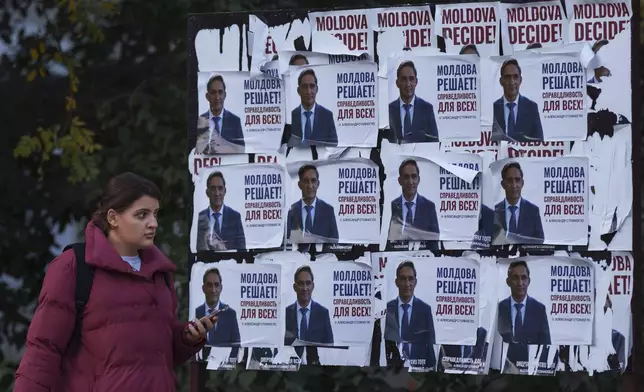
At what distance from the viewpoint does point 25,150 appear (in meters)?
8.70

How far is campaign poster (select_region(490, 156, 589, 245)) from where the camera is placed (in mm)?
5762

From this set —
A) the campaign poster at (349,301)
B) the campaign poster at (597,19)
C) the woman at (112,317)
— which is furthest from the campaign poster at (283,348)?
the campaign poster at (597,19)

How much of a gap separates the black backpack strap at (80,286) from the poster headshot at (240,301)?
53.6 inches

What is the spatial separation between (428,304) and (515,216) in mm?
569

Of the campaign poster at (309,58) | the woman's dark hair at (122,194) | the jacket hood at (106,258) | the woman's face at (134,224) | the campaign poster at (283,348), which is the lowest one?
the campaign poster at (283,348)

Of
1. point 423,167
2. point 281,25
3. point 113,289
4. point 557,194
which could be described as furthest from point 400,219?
point 113,289

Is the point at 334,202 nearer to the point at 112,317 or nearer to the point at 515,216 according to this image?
the point at 515,216

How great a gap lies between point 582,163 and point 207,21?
1.95 meters

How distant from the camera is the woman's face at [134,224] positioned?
16.4 feet

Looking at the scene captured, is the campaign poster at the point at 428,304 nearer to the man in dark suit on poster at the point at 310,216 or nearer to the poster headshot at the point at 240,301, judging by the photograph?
the man in dark suit on poster at the point at 310,216

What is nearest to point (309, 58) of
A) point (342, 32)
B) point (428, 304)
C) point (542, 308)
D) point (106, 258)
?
point (342, 32)

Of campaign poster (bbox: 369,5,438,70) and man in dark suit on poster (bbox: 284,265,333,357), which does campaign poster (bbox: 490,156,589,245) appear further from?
man in dark suit on poster (bbox: 284,265,333,357)

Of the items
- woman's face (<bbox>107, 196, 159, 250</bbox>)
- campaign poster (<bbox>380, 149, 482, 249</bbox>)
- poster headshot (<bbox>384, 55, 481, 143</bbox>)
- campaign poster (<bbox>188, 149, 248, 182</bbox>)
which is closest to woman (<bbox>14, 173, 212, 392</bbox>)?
woman's face (<bbox>107, 196, 159, 250</bbox>)

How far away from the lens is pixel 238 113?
20.6 feet
